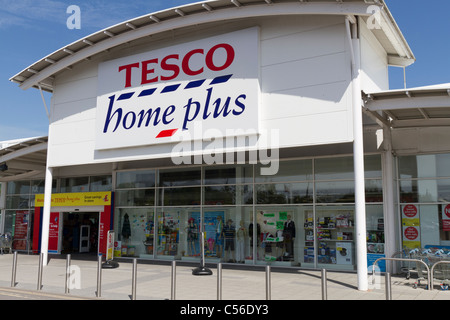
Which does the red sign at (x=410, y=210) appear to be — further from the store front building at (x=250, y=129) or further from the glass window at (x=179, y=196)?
the glass window at (x=179, y=196)

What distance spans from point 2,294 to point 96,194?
347 inches

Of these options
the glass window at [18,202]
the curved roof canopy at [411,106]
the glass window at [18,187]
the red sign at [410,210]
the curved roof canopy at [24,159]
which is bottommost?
the red sign at [410,210]

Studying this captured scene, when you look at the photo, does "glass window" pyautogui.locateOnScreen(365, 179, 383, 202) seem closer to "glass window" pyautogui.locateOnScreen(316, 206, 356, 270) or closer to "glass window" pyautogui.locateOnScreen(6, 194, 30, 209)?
"glass window" pyautogui.locateOnScreen(316, 206, 356, 270)

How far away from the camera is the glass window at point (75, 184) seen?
20.2m

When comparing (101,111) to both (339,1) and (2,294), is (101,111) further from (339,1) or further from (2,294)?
(339,1)

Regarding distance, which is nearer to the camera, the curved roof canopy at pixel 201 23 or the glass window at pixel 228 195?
the curved roof canopy at pixel 201 23

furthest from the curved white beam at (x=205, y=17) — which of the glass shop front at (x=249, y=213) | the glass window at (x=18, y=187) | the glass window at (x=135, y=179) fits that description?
the glass window at (x=18, y=187)

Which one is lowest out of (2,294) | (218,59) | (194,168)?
(2,294)

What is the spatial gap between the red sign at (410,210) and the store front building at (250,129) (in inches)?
7.6

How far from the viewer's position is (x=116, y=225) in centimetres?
1831

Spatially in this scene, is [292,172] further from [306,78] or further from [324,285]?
[324,285]

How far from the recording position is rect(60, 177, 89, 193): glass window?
2023cm
